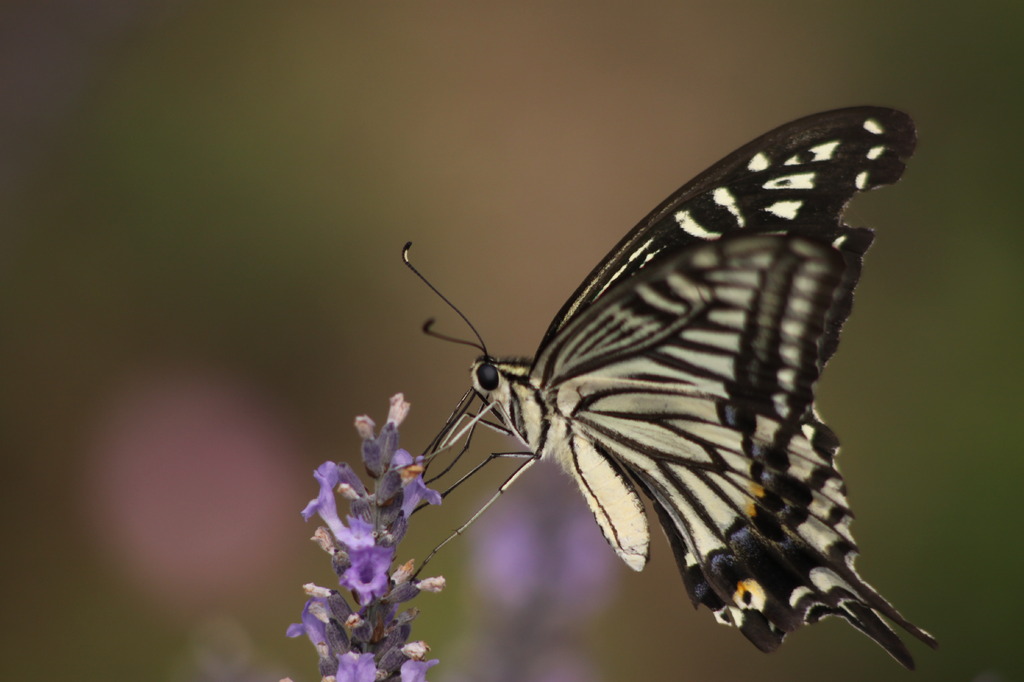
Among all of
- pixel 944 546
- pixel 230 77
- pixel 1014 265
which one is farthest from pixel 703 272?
pixel 230 77

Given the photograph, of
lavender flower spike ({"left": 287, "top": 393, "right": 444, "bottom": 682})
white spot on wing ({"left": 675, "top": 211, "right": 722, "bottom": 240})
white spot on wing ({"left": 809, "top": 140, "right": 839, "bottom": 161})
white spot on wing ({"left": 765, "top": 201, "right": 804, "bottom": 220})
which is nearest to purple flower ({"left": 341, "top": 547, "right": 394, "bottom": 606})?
lavender flower spike ({"left": 287, "top": 393, "right": 444, "bottom": 682})

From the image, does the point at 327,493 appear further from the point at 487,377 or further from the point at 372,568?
the point at 487,377

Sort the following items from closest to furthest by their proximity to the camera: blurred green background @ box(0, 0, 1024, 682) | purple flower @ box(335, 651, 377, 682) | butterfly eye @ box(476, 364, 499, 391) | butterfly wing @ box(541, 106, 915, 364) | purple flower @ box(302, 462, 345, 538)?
1. purple flower @ box(335, 651, 377, 682)
2. purple flower @ box(302, 462, 345, 538)
3. butterfly wing @ box(541, 106, 915, 364)
4. butterfly eye @ box(476, 364, 499, 391)
5. blurred green background @ box(0, 0, 1024, 682)

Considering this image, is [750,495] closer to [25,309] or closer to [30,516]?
[30,516]

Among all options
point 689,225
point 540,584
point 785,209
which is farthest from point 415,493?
point 540,584

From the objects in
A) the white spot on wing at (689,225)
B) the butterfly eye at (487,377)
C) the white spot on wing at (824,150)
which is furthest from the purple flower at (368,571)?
the white spot on wing at (824,150)

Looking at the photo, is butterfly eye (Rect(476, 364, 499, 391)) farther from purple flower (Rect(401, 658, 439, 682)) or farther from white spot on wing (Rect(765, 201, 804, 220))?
purple flower (Rect(401, 658, 439, 682))
